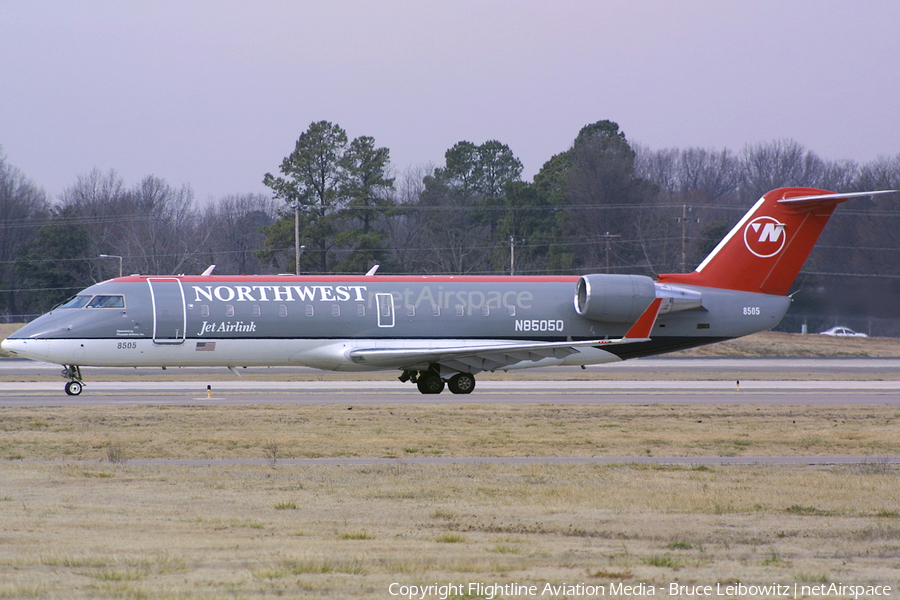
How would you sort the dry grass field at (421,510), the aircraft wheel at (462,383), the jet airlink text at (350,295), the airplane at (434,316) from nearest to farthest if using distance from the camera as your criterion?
the dry grass field at (421,510), the airplane at (434,316), the jet airlink text at (350,295), the aircraft wheel at (462,383)

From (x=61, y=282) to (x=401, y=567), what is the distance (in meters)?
72.7

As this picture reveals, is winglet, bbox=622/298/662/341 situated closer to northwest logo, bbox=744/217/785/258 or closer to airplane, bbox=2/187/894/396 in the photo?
airplane, bbox=2/187/894/396

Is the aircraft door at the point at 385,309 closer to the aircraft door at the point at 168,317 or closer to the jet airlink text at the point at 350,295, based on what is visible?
the jet airlink text at the point at 350,295

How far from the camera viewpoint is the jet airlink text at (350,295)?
28.2 m

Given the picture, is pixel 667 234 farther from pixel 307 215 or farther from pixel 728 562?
pixel 728 562

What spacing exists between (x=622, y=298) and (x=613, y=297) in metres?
0.30

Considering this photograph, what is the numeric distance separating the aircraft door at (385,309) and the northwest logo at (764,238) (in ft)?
36.5

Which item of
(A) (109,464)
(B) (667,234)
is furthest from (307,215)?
(A) (109,464)

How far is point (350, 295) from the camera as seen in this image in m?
28.6

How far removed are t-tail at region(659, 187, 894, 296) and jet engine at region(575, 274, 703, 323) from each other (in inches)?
48.4

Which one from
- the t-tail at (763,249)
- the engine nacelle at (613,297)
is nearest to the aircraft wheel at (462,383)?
Result: the engine nacelle at (613,297)

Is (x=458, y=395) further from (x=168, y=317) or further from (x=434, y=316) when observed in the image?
(x=168, y=317)

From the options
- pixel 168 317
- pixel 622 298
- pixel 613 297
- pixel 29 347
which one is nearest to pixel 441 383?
pixel 613 297

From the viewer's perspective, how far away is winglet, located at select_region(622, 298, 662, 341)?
90.1ft
